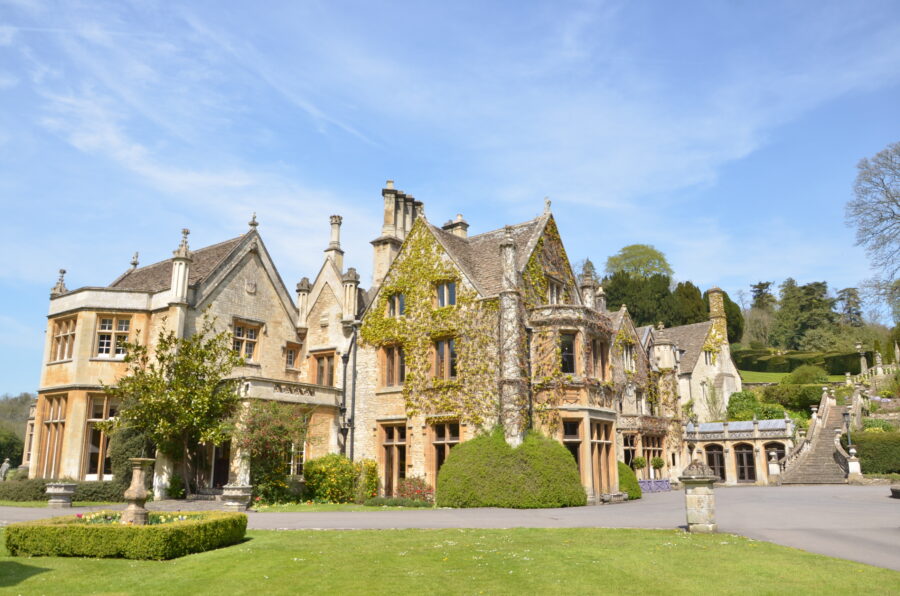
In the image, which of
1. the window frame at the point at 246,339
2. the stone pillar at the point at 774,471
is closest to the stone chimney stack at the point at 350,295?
the window frame at the point at 246,339

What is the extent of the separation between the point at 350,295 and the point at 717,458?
26.7m

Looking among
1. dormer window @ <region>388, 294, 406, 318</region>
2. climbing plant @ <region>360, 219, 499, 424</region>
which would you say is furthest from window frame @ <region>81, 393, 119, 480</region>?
dormer window @ <region>388, 294, 406, 318</region>

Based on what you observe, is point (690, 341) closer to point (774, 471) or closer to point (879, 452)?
point (774, 471)

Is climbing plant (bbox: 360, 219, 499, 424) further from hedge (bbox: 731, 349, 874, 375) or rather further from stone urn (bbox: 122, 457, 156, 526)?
hedge (bbox: 731, 349, 874, 375)

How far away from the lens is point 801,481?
36031mm

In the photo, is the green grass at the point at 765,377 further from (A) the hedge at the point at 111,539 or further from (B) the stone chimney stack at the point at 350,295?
(A) the hedge at the point at 111,539

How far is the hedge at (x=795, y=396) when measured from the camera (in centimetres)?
5288

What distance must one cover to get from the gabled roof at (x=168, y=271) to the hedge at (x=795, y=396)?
46575 millimetres

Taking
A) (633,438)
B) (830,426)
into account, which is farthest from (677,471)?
(830,426)

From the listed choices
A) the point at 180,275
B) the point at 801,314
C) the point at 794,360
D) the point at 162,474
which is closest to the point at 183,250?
the point at 180,275

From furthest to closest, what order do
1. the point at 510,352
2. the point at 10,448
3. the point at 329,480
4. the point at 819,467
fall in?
1. the point at 10,448
2. the point at 819,467
3. the point at 329,480
4. the point at 510,352

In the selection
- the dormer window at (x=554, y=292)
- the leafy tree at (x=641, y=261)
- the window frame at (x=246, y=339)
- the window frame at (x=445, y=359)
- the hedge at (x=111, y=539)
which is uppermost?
the leafy tree at (x=641, y=261)

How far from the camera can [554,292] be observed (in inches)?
1114

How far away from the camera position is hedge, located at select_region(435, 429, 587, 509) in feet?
72.5
